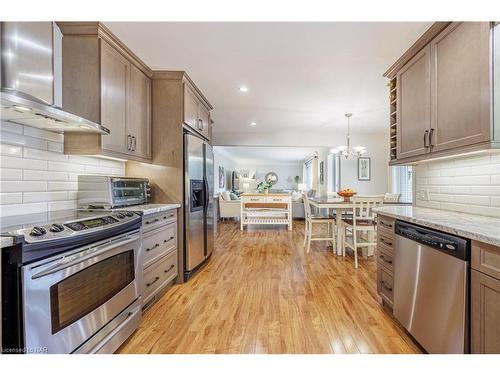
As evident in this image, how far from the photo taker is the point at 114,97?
217 centimetres

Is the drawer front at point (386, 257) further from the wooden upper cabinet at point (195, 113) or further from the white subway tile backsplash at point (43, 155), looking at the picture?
the white subway tile backsplash at point (43, 155)

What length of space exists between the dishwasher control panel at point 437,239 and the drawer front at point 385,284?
0.48 m

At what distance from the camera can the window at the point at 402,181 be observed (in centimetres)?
630

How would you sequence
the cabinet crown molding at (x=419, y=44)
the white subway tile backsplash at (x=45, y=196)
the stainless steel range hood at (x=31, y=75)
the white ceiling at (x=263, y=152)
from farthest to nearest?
the white ceiling at (x=263, y=152), the cabinet crown molding at (x=419, y=44), the white subway tile backsplash at (x=45, y=196), the stainless steel range hood at (x=31, y=75)

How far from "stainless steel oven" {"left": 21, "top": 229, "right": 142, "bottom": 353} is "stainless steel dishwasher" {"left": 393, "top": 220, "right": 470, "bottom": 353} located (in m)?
2.01

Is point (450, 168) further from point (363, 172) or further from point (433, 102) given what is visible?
point (363, 172)

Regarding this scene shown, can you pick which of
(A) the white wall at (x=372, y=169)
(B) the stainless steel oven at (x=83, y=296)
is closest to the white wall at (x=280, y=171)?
(A) the white wall at (x=372, y=169)

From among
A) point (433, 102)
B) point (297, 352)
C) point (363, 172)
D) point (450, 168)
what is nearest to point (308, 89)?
point (433, 102)

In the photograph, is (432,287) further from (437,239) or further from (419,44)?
(419,44)

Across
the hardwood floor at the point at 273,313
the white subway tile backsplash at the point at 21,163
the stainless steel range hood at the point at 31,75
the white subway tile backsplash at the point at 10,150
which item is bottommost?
the hardwood floor at the point at 273,313

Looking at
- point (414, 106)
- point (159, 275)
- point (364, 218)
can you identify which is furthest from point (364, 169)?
point (159, 275)

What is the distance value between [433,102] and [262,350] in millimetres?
2285

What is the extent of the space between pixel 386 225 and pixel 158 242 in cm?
214
